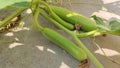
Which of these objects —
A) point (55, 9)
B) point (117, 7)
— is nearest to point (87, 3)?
point (117, 7)

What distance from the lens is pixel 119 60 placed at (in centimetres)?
68

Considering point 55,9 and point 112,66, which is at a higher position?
point 55,9

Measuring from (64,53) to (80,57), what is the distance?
75mm

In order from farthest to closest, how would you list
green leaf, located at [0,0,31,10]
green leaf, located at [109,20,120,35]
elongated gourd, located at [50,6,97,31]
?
elongated gourd, located at [50,6,97,31] < green leaf, located at [109,20,120,35] < green leaf, located at [0,0,31,10]

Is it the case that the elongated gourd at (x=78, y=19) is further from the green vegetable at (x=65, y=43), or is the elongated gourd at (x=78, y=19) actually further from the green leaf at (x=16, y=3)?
the green leaf at (x=16, y=3)

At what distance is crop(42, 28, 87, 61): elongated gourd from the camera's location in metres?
0.63

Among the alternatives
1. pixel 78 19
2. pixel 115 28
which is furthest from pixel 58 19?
pixel 115 28

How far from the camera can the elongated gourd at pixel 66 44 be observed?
628 millimetres

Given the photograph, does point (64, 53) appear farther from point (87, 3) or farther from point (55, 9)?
point (87, 3)

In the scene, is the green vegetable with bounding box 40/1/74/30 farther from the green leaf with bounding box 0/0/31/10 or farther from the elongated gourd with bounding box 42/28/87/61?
the green leaf with bounding box 0/0/31/10

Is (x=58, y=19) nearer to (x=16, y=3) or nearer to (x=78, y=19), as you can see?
(x=78, y=19)

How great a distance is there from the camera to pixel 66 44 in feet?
2.20

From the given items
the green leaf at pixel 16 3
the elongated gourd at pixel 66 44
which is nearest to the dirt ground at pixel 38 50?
the elongated gourd at pixel 66 44

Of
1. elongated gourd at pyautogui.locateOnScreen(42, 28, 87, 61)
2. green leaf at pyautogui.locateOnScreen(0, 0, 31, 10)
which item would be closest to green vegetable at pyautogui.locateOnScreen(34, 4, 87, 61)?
elongated gourd at pyautogui.locateOnScreen(42, 28, 87, 61)
